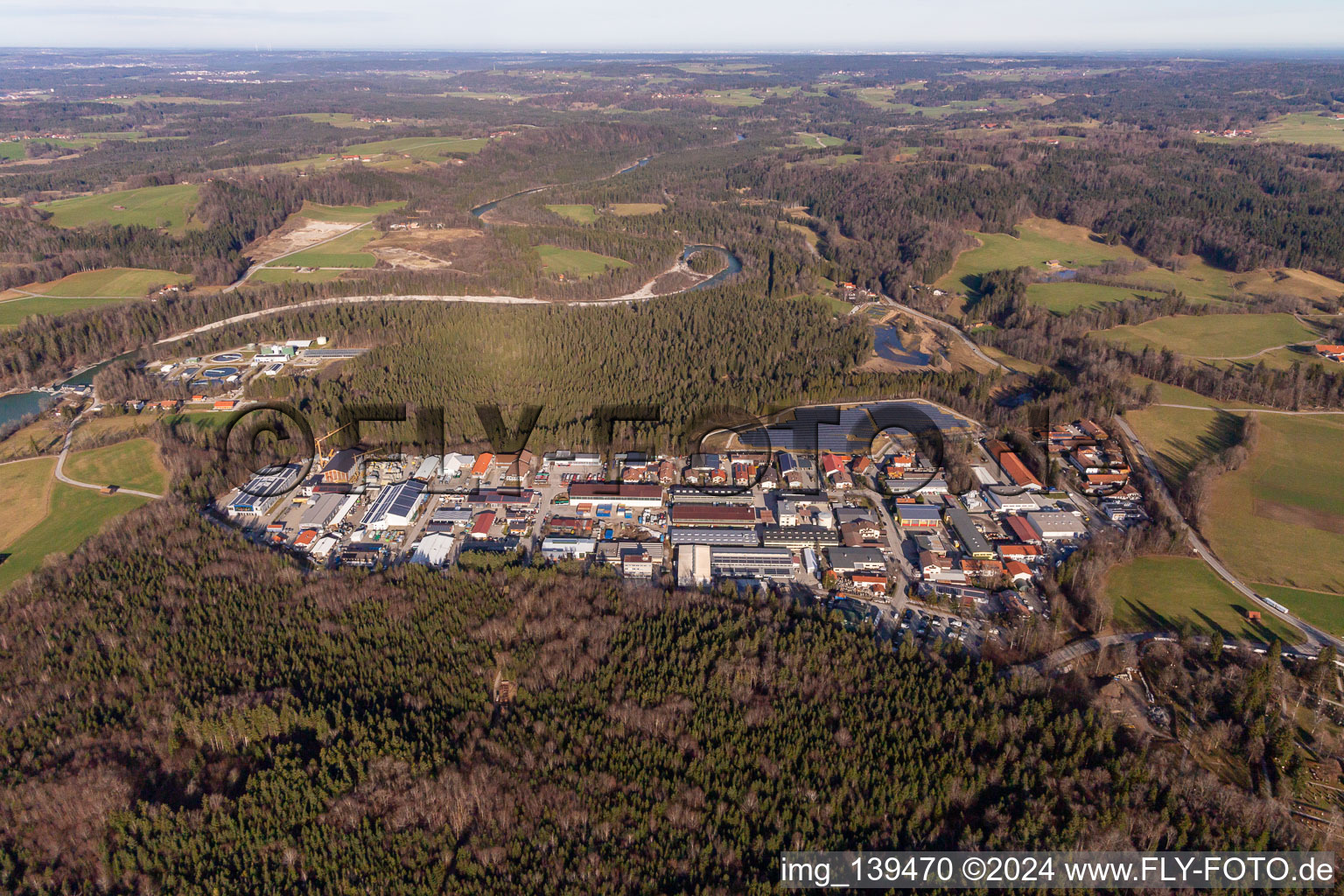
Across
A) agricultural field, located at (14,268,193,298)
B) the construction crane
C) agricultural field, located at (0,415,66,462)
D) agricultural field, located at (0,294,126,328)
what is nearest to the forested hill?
the construction crane

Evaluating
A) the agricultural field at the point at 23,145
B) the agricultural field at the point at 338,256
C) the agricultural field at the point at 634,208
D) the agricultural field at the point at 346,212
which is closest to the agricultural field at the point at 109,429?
the agricultural field at the point at 338,256

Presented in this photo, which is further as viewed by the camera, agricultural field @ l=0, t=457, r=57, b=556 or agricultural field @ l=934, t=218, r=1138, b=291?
agricultural field @ l=934, t=218, r=1138, b=291

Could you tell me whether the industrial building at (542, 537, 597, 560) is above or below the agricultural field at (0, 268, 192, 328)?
below

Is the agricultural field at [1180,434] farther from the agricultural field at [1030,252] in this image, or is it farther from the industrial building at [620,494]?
the agricultural field at [1030,252]

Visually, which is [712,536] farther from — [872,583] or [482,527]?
[482,527]

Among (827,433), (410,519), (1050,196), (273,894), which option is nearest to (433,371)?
(410,519)

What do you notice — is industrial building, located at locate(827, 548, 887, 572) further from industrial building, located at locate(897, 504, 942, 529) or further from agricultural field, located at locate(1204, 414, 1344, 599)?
agricultural field, located at locate(1204, 414, 1344, 599)

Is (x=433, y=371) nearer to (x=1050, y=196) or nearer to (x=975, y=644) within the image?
(x=975, y=644)

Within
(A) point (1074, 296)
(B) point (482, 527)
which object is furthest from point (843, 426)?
(A) point (1074, 296)
